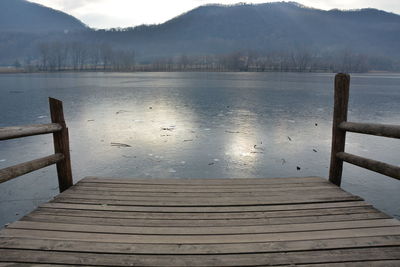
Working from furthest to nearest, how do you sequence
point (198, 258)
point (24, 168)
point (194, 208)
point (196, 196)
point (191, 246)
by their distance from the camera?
point (196, 196)
point (24, 168)
point (194, 208)
point (191, 246)
point (198, 258)

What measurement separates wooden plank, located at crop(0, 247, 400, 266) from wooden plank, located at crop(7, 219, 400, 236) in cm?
46

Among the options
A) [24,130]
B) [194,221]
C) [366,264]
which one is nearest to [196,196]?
[194,221]

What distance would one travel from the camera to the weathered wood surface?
307 cm

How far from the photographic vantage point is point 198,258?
3.06 m

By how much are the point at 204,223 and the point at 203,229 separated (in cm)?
17

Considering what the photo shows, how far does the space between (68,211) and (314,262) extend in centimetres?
338

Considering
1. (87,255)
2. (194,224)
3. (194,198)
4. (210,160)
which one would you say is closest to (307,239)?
(194,224)

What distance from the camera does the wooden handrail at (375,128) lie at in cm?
410

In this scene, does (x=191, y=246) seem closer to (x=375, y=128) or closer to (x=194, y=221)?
(x=194, y=221)

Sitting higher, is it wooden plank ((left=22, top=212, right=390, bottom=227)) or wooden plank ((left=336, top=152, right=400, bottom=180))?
wooden plank ((left=336, top=152, right=400, bottom=180))

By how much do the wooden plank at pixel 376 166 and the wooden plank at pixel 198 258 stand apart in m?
1.27

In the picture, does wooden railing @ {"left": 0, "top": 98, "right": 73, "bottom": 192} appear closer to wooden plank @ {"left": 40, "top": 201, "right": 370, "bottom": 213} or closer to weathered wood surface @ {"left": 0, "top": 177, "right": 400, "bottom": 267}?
weathered wood surface @ {"left": 0, "top": 177, "right": 400, "bottom": 267}

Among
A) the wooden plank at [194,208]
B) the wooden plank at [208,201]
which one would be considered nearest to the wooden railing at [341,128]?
the wooden plank at [208,201]

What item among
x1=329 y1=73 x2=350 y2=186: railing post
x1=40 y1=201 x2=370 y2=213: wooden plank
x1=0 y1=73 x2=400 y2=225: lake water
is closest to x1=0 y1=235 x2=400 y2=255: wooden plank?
x1=40 y1=201 x2=370 y2=213: wooden plank
